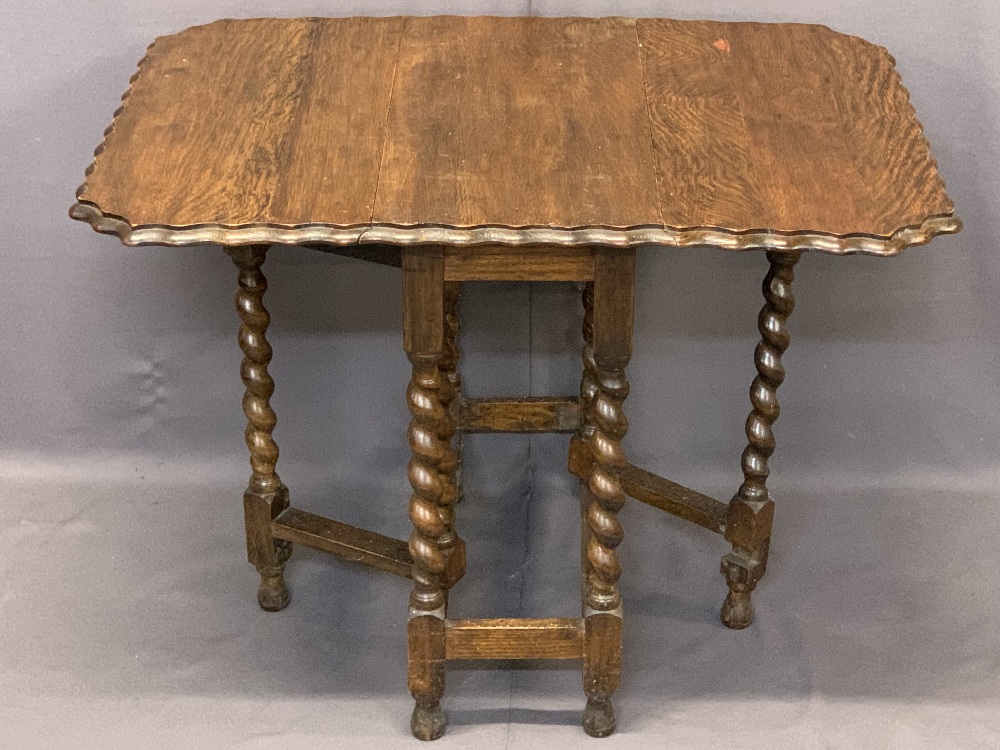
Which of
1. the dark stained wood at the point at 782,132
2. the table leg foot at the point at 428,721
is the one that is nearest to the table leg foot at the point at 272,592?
the table leg foot at the point at 428,721

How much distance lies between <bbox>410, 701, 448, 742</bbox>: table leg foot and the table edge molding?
0.89 metres

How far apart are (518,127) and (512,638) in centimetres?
85

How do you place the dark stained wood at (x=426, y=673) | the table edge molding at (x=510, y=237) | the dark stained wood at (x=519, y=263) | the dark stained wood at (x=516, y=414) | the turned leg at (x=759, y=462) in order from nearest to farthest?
1. the table edge molding at (x=510, y=237)
2. the dark stained wood at (x=519, y=263)
3. the dark stained wood at (x=426, y=673)
4. the turned leg at (x=759, y=462)
5. the dark stained wood at (x=516, y=414)

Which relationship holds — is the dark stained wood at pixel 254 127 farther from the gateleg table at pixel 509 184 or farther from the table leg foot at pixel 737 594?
the table leg foot at pixel 737 594

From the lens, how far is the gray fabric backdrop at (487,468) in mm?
2717

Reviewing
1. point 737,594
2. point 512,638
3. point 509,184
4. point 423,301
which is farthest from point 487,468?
point 509,184

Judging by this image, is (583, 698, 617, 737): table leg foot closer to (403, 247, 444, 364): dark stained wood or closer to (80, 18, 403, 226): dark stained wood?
(403, 247, 444, 364): dark stained wood

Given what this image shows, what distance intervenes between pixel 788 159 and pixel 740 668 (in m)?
1.01

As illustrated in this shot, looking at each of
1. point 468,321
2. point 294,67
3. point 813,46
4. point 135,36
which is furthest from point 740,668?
point 135,36

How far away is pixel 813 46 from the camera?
8.68ft

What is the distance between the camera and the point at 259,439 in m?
2.85

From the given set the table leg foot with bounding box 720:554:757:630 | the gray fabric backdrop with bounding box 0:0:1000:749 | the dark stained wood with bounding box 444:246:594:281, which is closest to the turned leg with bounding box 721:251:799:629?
the table leg foot with bounding box 720:554:757:630

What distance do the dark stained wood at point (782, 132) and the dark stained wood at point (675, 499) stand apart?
0.76 metres

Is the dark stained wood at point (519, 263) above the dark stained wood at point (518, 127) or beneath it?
beneath
